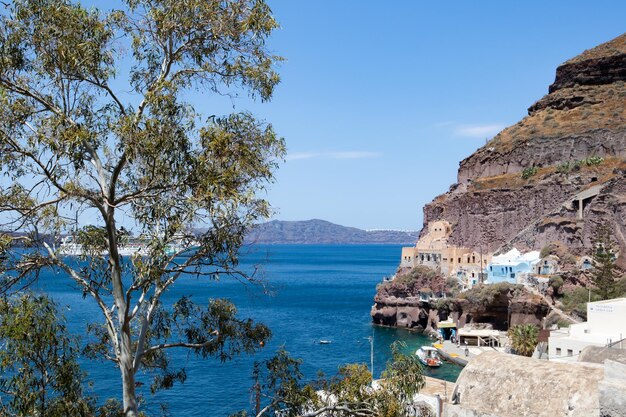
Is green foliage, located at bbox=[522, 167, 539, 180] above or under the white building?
above

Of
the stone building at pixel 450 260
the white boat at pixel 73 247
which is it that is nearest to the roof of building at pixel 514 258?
the stone building at pixel 450 260

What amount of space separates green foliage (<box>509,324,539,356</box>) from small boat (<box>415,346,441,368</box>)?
650 cm

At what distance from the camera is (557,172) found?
90.6 m

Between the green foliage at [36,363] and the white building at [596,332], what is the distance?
3418 cm

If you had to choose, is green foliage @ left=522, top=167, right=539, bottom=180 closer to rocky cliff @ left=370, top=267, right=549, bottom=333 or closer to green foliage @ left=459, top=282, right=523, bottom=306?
rocky cliff @ left=370, top=267, right=549, bottom=333

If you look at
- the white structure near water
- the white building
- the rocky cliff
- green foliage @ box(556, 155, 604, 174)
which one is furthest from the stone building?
the white building

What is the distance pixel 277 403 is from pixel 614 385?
8.59 meters

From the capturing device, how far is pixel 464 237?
97.9m

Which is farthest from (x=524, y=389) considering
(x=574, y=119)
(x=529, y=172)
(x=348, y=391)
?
(x=574, y=119)

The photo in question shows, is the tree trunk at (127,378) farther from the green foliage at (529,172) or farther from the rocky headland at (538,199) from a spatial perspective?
the green foliage at (529,172)

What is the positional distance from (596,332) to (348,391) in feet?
111

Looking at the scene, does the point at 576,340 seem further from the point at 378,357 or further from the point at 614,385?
the point at 614,385

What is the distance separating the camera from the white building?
40000 mm

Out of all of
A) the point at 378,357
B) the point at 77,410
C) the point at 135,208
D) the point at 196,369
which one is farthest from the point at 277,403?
the point at 378,357
